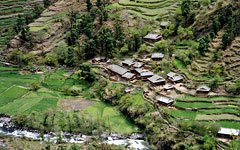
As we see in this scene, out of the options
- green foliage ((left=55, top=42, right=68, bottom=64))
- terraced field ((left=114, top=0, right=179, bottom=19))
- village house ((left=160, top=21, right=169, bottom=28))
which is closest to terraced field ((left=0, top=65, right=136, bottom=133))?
green foliage ((left=55, top=42, right=68, bottom=64))

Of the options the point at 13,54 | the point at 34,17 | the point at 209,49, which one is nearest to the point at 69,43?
the point at 13,54

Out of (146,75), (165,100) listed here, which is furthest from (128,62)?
(165,100)

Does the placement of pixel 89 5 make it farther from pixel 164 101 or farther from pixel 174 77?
pixel 164 101

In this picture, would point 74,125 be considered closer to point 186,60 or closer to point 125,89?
point 125,89

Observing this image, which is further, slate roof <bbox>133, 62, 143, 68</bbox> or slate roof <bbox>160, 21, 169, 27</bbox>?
slate roof <bbox>160, 21, 169, 27</bbox>

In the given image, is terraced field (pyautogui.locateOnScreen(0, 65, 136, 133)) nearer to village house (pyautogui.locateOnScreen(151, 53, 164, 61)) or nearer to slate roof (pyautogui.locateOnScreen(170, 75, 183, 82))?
slate roof (pyautogui.locateOnScreen(170, 75, 183, 82))

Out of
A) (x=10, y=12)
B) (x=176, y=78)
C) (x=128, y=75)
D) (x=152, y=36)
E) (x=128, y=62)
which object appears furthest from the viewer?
(x=10, y=12)

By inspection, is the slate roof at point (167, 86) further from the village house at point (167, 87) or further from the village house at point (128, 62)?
the village house at point (128, 62)
